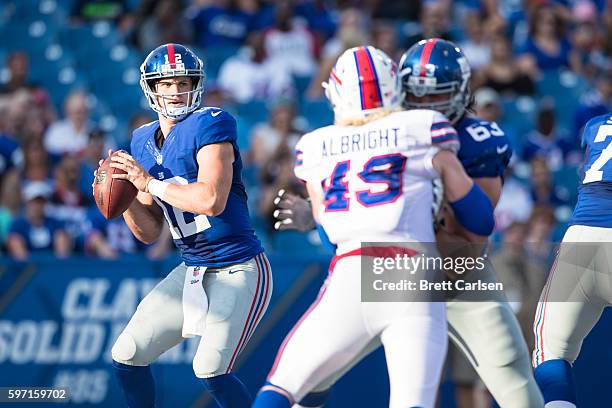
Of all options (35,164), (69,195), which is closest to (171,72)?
(69,195)

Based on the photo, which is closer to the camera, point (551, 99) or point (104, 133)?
point (104, 133)

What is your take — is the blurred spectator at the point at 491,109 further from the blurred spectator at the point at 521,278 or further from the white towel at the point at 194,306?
the white towel at the point at 194,306

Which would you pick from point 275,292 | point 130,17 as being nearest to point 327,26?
point 130,17

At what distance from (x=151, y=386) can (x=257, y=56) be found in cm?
627

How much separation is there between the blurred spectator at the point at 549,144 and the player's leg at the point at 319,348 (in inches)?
244

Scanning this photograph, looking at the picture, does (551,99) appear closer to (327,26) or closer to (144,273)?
(327,26)

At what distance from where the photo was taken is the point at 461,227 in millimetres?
4906

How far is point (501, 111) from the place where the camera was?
10.8 meters

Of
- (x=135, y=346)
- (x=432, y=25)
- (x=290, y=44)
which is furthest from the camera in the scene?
(x=290, y=44)

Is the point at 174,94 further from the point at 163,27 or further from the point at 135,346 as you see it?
the point at 163,27

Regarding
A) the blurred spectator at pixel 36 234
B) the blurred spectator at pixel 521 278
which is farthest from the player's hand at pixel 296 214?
the blurred spectator at pixel 36 234

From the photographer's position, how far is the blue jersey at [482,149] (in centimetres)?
491

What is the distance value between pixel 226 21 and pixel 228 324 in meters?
7.32

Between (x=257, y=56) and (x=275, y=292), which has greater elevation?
(x=257, y=56)
